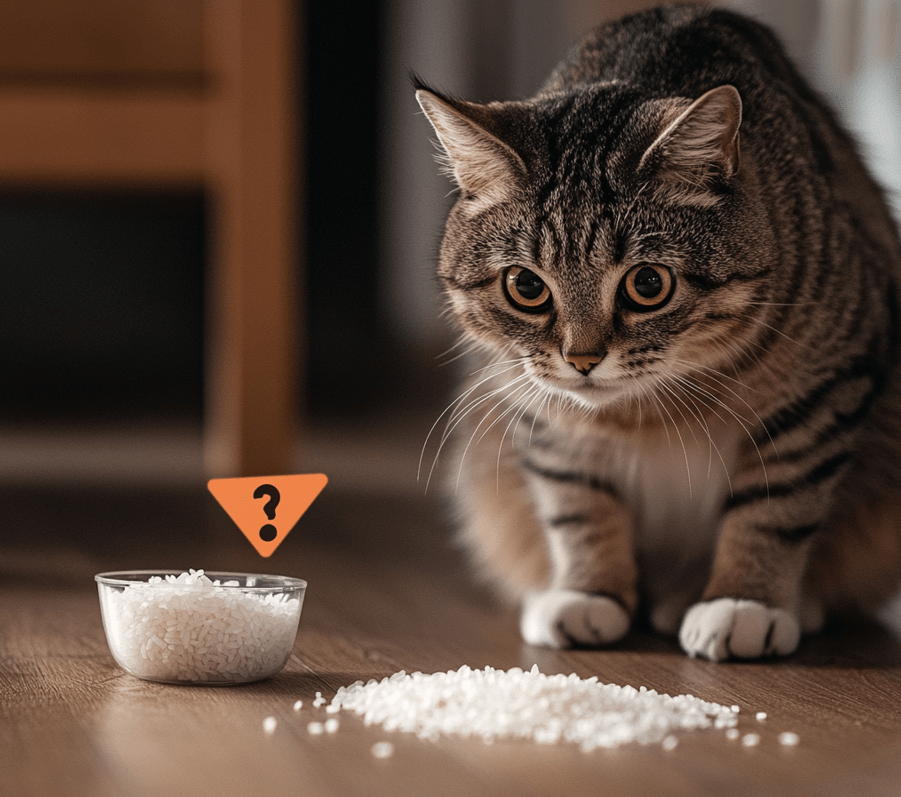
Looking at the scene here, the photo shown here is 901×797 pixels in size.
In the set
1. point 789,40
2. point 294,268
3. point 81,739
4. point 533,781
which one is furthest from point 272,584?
point 789,40

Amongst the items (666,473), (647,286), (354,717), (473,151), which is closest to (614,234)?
(647,286)

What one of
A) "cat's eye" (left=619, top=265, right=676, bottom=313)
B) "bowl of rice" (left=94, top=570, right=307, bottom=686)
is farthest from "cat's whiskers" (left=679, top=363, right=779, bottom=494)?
"bowl of rice" (left=94, top=570, right=307, bottom=686)

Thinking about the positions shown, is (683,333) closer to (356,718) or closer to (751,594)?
(751,594)

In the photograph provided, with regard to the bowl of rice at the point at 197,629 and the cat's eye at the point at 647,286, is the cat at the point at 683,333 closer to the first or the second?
the cat's eye at the point at 647,286

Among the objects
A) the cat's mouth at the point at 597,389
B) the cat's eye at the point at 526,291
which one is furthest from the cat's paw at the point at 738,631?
the cat's eye at the point at 526,291

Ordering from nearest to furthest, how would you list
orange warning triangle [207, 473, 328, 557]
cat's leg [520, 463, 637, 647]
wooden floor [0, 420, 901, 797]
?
wooden floor [0, 420, 901, 797], orange warning triangle [207, 473, 328, 557], cat's leg [520, 463, 637, 647]

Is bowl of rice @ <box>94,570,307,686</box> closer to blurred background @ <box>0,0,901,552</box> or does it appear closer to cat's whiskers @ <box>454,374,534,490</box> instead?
cat's whiskers @ <box>454,374,534,490</box>

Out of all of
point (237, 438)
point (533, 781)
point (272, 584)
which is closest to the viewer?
point (533, 781)

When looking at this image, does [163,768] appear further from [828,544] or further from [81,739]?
[828,544]
